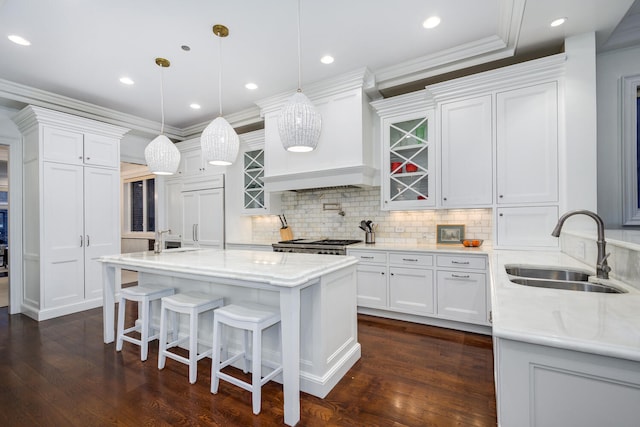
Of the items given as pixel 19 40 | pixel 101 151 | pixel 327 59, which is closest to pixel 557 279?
pixel 327 59

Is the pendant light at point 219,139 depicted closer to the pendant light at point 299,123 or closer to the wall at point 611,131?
the pendant light at point 299,123

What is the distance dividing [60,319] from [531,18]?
5.94 meters

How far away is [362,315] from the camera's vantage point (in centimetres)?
363

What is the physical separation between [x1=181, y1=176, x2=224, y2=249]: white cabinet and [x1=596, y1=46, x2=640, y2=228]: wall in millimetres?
4814

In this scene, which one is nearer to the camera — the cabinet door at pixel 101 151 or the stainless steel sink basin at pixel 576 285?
the stainless steel sink basin at pixel 576 285

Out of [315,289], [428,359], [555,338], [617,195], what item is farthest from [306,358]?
[617,195]

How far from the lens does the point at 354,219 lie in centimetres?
427

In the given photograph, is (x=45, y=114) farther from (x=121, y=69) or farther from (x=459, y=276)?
(x=459, y=276)

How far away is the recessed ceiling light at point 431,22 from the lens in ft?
8.51

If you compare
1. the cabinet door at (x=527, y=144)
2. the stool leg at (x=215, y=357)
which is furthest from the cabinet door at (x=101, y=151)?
the cabinet door at (x=527, y=144)

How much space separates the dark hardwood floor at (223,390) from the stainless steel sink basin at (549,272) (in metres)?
0.83

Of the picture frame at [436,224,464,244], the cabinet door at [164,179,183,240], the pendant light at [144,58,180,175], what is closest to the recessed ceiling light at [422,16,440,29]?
the picture frame at [436,224,464,244]

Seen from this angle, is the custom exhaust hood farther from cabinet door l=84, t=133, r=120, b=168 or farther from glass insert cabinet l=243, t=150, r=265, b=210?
cabinet door l=84, t=133, r=120, b=168

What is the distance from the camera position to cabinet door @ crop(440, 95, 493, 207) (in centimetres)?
308
